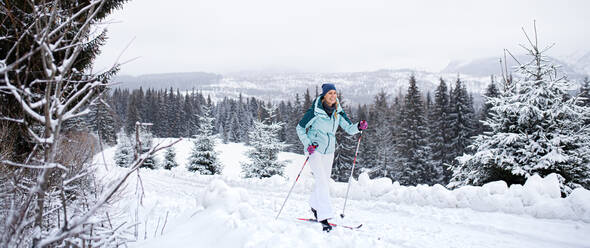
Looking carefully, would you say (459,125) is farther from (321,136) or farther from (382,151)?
(321,136)

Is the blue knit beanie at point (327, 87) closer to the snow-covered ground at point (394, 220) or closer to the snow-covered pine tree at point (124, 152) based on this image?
the snow-covered ground at point (394, 220)

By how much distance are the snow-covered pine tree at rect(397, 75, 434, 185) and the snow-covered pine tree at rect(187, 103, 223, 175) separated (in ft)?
54.8

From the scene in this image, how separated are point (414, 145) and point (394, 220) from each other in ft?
81.0

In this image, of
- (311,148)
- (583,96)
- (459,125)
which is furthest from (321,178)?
(583,96)

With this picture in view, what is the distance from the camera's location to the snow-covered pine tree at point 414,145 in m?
27.4

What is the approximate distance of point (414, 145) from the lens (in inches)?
1115

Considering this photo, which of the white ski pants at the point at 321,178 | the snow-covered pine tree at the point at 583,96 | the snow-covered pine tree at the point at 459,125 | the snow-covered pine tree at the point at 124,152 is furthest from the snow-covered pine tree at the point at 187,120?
the white ski pants at the point at 321,178

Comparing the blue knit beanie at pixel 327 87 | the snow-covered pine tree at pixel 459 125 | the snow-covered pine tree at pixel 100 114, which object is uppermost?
the blue knit beanie at pixel 327 87

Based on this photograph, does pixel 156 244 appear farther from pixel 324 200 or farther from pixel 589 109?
pixel 589 109

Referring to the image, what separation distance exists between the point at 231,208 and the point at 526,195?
195 inches

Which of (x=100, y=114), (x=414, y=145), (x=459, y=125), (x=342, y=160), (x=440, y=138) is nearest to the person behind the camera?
(x=100, y=114)

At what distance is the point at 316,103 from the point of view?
4.73 metres

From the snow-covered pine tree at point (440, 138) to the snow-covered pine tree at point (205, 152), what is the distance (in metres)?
18.9

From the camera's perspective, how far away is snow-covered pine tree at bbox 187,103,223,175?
19.8 m
